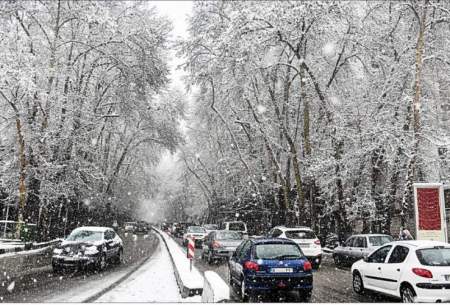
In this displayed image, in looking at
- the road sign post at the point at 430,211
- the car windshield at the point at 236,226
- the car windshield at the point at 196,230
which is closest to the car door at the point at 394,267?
the road sign post at the point at 430,211

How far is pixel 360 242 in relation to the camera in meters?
18.7

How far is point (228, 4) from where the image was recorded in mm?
29859

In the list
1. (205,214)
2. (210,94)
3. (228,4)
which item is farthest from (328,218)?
(205,214)

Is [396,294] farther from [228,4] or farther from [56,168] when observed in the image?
[228,4]

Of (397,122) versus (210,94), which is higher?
(210,94)

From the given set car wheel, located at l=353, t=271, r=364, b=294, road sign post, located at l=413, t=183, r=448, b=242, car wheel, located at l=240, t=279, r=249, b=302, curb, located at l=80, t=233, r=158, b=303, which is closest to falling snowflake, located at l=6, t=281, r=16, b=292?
curb, located at l=80, t=233, r=158, b=303

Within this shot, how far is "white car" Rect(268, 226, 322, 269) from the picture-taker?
59.9ft

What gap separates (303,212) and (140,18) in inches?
628

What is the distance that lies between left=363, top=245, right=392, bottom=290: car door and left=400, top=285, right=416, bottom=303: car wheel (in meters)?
0.82

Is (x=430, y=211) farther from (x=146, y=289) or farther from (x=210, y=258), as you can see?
(x=210, y=258)

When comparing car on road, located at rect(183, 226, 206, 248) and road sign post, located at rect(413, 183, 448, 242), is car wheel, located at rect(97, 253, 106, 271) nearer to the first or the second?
road sign post, located at rect(413, 183, 448, 242)

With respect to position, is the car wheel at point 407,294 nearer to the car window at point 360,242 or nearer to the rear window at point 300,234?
the car window at point 360,242

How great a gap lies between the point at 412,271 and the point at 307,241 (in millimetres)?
9098

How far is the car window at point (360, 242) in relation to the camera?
18327 millimetres
